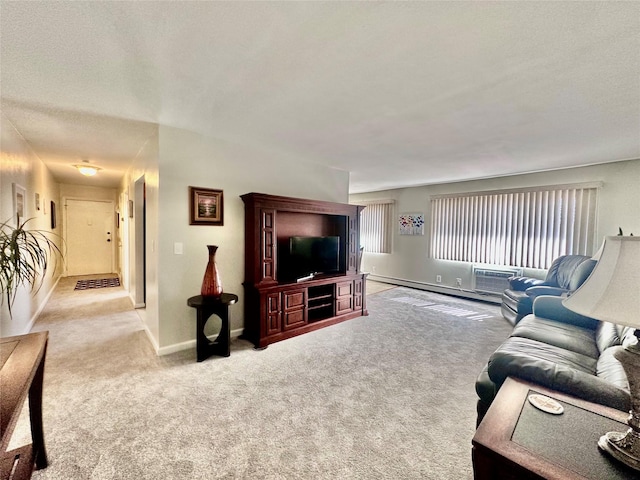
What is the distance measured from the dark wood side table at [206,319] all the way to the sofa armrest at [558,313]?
3.12 meters

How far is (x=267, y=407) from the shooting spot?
2.05m

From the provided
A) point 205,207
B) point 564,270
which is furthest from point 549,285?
point 205,207

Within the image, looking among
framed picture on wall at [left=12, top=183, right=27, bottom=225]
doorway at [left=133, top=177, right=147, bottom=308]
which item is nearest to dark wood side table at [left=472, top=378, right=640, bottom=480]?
framed picture on wall at [left=12, top=183, right=27, bottom=225]

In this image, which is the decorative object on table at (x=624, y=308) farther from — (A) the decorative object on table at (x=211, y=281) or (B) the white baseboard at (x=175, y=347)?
(B) the white baseboard at (x=175, y=347)

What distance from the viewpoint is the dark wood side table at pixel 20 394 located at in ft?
3.25

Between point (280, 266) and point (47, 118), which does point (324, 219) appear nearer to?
point (280, 266)

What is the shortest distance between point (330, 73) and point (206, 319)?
2.48m

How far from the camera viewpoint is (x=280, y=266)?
3.62m

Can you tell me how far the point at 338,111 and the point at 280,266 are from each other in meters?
2.01

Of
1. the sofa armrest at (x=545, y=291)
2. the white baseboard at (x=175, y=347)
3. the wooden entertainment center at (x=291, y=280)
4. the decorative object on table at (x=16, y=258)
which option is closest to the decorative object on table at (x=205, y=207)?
the wooden entertainment center at (x=291, y=280)

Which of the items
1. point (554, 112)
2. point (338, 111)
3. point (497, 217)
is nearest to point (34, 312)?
point (338, 111)

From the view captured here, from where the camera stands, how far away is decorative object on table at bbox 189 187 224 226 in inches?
118

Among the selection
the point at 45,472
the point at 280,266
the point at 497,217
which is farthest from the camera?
the point at 497,217

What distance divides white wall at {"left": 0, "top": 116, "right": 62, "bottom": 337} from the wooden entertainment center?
2112 mm
